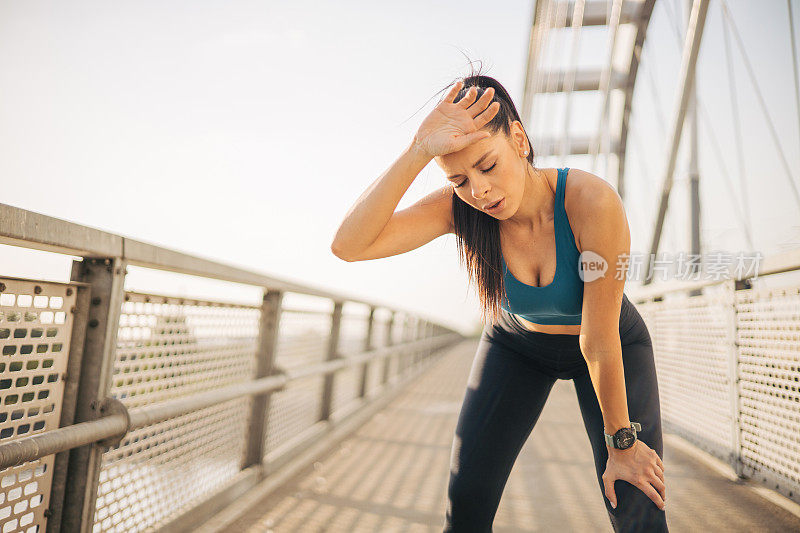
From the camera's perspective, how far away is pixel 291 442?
3148mm

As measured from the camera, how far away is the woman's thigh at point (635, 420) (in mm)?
1229

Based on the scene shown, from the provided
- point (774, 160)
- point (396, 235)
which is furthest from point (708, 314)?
point (774, 160)

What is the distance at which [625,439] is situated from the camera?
1.29m

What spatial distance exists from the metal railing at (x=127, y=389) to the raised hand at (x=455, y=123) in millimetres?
893

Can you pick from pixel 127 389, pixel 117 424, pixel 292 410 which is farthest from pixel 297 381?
pixel 117 424

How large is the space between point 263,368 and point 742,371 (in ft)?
8.31

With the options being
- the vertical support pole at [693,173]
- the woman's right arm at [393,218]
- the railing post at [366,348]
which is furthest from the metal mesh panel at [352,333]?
the vertical support pole at [693,173]

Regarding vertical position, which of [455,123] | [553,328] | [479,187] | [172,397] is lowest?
[172,397]

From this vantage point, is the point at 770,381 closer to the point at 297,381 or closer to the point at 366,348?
the point at 297,381

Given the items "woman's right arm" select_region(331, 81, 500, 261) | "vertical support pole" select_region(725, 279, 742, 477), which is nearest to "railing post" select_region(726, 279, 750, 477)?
"vertical support pole" select_region(725, 279, 742, 477)

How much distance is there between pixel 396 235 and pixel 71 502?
1.16 m

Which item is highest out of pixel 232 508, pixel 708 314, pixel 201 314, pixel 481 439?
pixel 708 314

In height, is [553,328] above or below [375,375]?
above

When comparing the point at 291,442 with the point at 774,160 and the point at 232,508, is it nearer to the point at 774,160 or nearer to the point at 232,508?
the point at 232,508
